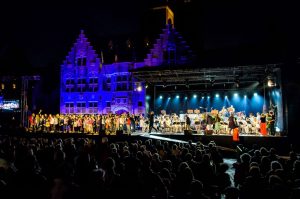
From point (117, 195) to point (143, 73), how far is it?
19.3 meters

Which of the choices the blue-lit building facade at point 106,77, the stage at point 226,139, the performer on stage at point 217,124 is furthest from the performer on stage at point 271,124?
the blue-lit building facade at point 106,77

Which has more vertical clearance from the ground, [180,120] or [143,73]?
[143,73]

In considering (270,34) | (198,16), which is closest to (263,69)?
(270,34)

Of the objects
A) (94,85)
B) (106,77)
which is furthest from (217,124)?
(94,85)

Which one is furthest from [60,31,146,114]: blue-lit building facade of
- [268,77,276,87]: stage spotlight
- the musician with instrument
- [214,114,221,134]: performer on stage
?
the musician with instrument

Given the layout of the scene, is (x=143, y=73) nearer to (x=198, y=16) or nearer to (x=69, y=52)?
(x=69, y=52)

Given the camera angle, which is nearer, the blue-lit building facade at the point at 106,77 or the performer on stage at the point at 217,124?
the performer on stage at the point at 217,124

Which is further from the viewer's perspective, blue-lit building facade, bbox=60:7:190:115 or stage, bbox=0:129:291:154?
blue-lit building facade, bbox=60:7:190:115

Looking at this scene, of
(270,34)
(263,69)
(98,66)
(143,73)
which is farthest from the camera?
(98,66)

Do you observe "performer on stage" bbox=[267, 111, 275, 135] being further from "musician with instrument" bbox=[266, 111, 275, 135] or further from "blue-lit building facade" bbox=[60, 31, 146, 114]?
"blue-lit building facade" bbox=[60, 31, 146, 114]

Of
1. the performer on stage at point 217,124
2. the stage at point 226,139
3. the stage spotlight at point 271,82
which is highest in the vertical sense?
the stage spotlight at point 271,82

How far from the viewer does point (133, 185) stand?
561 cm

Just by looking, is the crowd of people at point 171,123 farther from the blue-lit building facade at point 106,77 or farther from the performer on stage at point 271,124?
the blue-lit building facade at point 106,77

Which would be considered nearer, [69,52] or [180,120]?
[180,120]
